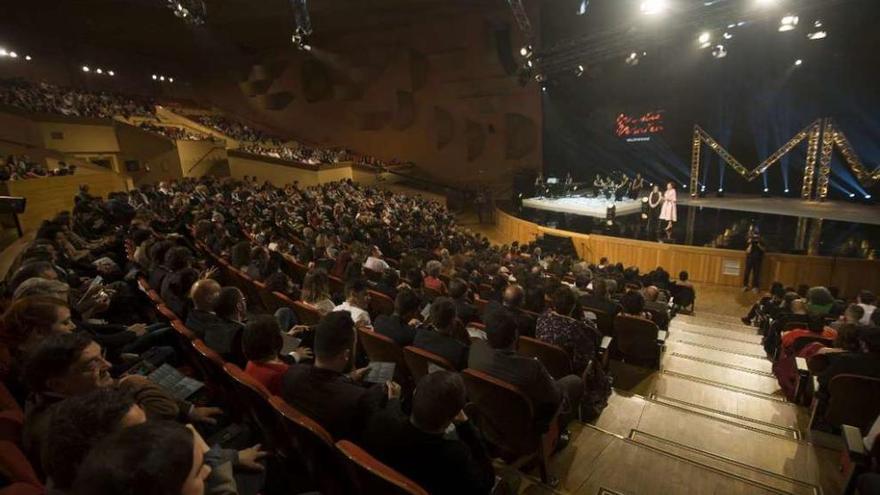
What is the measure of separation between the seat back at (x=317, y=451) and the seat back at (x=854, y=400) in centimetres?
319

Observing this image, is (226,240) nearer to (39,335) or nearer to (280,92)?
(39,335)

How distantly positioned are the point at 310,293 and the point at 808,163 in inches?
590

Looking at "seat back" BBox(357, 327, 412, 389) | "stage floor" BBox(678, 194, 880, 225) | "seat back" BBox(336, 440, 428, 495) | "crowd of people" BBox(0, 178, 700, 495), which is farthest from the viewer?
"stage floor" BBox(678, 194, 880, 225)

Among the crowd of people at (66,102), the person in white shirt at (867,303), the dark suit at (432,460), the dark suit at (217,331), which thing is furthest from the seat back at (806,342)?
the crowd of people at (66,102)

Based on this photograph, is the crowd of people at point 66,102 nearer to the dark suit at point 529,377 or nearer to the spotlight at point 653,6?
the spotlight at point 653,6

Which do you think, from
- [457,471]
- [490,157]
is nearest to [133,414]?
[457,471]

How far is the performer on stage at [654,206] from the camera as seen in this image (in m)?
12.0

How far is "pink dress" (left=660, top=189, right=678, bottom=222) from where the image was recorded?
11492 mm

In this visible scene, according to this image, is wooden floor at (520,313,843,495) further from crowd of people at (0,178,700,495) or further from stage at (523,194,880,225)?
stage at (523,194,880,225)

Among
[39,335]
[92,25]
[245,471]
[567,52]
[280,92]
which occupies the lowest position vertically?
[245,471]

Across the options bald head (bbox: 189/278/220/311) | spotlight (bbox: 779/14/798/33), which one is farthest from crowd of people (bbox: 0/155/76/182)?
spotlight (bbox: 779/14/798/33)

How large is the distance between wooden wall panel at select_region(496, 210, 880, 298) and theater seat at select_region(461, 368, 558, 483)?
27.2 ft

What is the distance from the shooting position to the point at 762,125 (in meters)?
13.4

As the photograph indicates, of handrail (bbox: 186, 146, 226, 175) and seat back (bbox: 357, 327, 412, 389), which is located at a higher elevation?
handrail (bbox: 186, 146, 226, 175)
